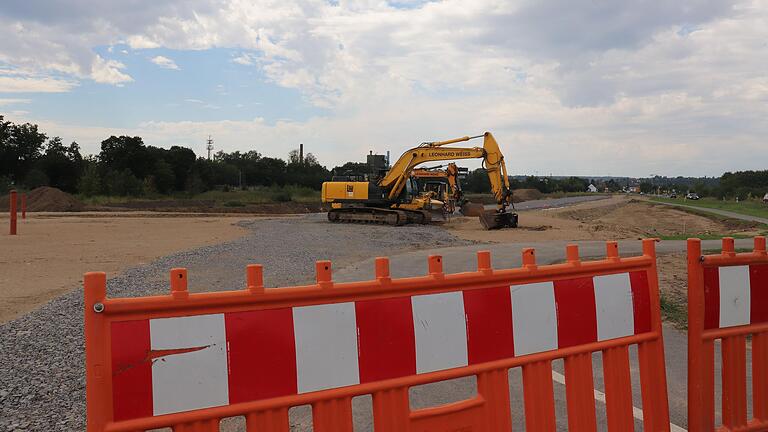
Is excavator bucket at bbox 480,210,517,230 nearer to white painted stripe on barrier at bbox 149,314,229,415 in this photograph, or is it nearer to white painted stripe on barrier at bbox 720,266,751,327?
white painted stripe on barrier at bbox 720,266,751,327

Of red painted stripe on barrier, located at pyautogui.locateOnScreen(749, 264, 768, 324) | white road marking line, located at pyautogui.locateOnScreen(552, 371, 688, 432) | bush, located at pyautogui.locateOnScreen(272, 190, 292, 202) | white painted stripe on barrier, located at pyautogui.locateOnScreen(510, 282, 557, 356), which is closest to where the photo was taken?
white painted stripe on barrier, located at pyautogui.locateOnScreen(510, 282, 557, 356)

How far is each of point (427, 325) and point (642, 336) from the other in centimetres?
146

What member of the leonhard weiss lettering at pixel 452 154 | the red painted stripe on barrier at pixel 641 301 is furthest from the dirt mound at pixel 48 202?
the red painted stripe on barrier at pixel 641 301

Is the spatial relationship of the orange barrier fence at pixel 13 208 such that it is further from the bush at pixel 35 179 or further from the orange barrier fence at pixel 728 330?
the bush at pixel 35 179

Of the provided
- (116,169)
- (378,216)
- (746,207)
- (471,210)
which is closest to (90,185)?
(116,169)

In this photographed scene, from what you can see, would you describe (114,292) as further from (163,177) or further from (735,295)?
(163,177)

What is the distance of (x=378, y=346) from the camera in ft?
9.10

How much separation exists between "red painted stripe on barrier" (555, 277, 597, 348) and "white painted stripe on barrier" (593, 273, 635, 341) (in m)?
0.04

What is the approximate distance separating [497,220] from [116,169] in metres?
67.6

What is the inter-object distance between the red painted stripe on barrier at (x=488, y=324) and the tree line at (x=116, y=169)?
238 ft

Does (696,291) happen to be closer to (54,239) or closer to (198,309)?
(198,309)

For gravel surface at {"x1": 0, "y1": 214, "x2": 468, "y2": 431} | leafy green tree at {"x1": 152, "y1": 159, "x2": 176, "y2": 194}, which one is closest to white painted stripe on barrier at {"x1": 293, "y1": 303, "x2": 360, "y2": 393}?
gravel surface at {"x1": 0, "y1": 214, "x2": 468, "y2": 431}

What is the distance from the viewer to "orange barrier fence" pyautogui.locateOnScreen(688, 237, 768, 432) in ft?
11.9

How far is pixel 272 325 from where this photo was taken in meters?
2.56
